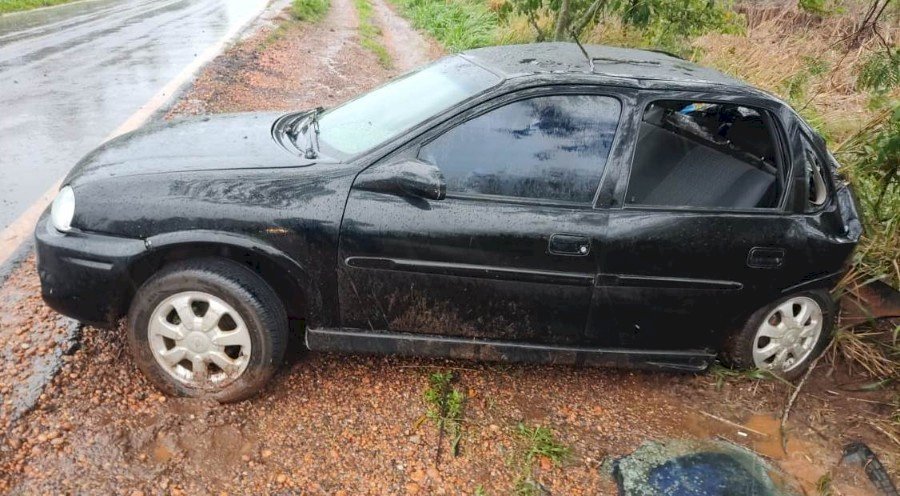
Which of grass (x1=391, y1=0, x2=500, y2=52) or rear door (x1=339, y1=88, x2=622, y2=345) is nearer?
rear door (x1=339, y1=88, x2=622, y2=345)

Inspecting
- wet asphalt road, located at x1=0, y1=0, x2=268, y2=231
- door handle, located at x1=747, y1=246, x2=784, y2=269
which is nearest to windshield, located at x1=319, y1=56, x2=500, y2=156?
door handle, located at x1=747, y1=246, x2=784, y2=269

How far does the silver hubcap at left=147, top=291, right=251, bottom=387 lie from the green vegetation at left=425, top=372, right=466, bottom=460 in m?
0.91

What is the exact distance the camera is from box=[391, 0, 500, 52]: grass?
14.5 m

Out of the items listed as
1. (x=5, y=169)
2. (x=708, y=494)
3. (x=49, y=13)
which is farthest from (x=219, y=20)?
(x=708, y=494)

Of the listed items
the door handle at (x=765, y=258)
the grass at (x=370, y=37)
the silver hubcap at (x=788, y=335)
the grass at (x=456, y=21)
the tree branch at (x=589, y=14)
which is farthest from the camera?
the grass at (x=456, y=21)

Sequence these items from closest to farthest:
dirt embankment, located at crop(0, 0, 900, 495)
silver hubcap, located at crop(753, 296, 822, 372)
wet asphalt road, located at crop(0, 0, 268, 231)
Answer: dirt embankment, located at crop(0, 0, 900, 495) < silver hubcap, located at crop(753, 296, 822, 372) < wet asphalt road, located at crop(0, 0, 268, 231)

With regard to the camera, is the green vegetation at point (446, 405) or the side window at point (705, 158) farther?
the side window at point (705, 158)

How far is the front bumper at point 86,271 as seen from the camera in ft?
8.68

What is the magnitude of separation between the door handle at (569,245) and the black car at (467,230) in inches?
0.4

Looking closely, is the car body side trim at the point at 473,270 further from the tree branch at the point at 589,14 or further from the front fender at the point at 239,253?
the tree branch at the point at 589,14

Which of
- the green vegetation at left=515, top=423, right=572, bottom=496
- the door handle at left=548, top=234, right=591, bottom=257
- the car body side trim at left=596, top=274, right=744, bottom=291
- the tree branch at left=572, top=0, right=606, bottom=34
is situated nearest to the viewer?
the green vegetation at left=515, top=423, right=572, bottom=496

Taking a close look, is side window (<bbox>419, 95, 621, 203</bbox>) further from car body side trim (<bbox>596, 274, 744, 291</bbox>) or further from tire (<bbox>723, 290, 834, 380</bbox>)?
tire (<bbox>723, 290, 834, 380</bbox>)

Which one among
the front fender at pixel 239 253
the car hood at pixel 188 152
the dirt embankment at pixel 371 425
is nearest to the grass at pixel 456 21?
the car hood at pixel 188 152

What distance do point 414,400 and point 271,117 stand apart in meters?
1.87
